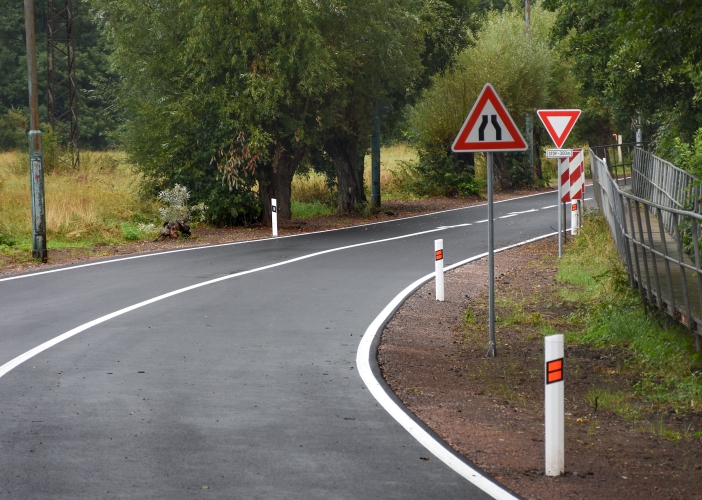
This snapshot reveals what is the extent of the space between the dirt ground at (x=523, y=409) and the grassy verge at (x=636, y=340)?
201 mm

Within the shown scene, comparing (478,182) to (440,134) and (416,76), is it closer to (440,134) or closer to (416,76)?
(440,134)

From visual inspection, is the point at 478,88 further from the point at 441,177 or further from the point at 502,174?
the point at 502,174

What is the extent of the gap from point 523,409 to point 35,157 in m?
13.5

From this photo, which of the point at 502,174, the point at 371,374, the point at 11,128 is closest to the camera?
the point at 371,374

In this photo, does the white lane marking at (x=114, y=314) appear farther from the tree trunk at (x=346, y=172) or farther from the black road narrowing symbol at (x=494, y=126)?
the tree trunk at (x=346, y=172)

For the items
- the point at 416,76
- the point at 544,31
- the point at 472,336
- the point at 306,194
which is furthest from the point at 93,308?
the point at 544,31

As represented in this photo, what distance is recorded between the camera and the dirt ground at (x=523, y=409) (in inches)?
247

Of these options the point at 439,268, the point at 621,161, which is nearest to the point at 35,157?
the point at 439,268

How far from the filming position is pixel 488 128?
418 inches

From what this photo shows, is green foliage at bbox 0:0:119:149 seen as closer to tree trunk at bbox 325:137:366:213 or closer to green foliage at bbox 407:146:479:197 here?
green foliage at bbox 407:146:479:197

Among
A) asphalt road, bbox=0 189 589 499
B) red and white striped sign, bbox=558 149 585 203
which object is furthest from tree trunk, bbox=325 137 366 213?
asphalt road, bbox=0 189 589 499

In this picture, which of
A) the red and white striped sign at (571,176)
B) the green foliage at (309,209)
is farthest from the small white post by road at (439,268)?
the green foliage at (309,209)

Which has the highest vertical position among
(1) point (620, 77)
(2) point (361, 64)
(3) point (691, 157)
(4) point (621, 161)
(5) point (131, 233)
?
(2) point (361, 64)

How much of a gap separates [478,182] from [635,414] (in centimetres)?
3257
